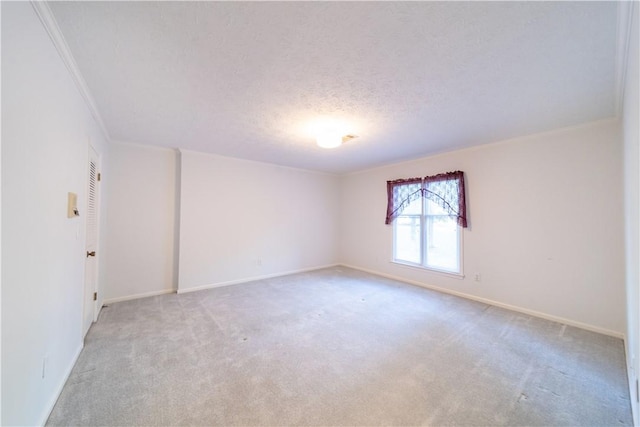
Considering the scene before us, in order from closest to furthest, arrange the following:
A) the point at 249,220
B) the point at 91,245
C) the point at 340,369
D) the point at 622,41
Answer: the point at 622,41, the point at 340,369, the point at 91,245, the point at 249,220

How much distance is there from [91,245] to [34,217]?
1836 mm

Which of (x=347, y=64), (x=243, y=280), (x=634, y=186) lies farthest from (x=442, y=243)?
(x=243, y=280)

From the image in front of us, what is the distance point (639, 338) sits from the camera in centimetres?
138

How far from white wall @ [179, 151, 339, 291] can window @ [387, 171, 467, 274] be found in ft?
5.80

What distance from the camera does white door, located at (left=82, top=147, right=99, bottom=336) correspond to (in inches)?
98.9

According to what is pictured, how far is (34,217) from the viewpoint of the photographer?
4.26ft

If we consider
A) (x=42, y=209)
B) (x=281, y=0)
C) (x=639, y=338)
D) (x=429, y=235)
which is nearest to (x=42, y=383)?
(x=42, y=209)

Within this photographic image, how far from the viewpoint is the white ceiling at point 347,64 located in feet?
4.26

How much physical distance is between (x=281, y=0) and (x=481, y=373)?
295 cm

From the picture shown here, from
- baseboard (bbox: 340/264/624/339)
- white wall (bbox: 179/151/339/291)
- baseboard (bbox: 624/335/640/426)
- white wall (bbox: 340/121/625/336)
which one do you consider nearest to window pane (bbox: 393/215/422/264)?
baseboard (bbox: 340/264/624/339)

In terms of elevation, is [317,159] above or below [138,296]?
above

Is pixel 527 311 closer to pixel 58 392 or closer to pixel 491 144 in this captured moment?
pixel 491 144

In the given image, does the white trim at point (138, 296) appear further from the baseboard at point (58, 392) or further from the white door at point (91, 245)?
the baseboard at point (58, 392)

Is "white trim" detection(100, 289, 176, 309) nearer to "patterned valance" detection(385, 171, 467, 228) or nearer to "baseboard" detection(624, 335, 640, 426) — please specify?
"patterned valance" detection(385, 171, 467, 228)
